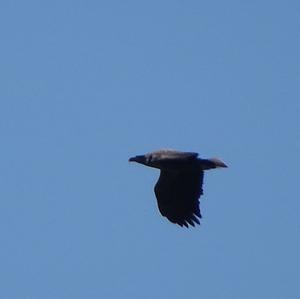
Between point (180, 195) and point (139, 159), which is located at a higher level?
point (139, 159)

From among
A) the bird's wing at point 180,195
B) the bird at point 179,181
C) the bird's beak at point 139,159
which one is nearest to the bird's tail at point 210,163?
the bird at point 179,181

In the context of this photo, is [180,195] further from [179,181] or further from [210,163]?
[210,163]

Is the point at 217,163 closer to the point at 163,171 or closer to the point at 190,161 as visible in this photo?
the point at 190,161

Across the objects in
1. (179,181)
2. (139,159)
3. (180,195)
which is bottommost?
(180,195)

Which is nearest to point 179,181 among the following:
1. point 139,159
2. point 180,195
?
point 180,195

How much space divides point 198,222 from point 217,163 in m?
1.47

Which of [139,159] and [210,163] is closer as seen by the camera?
[210,163]

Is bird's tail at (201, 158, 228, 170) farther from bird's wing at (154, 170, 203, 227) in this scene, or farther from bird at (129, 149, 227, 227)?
bird's wing at (154, 170, 203, 227)

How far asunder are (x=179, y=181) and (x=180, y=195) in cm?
26

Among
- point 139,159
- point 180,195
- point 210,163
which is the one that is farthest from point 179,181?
point 210,163

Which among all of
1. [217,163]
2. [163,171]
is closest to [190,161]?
[217,163]

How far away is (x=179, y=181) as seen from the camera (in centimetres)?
1827

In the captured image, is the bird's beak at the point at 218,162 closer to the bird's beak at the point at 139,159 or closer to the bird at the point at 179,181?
the bird at the point at 179,181

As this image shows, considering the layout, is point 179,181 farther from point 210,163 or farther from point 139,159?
point 210,163
